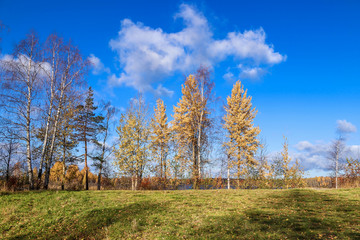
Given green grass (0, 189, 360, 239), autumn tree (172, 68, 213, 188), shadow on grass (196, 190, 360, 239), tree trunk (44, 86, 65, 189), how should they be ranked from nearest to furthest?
shadow on grass (196, 190, 360, 239) → green grass (0, 189, 360, 239) → tree trunk (44, 86, 65, 189) → autumn tree (172, 68, 213, 188)

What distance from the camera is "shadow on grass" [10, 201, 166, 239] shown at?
8.06 metres

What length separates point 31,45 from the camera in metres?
17.2

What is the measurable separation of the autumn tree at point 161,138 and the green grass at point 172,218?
1345 cm

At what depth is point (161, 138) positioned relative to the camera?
93.9 ft

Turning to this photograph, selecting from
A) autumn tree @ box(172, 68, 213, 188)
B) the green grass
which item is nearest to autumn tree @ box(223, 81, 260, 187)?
autumn tree @ box(172, 68, 213, 188)

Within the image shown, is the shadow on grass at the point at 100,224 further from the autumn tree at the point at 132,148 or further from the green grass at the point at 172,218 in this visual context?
the autumn tree at the point at 132,148

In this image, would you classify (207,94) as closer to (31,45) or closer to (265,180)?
(265,180)

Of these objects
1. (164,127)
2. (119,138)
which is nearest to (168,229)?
(119,138)

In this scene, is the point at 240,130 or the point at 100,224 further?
the point at 240,130

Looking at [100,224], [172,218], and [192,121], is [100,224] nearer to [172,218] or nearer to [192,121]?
[172,218]

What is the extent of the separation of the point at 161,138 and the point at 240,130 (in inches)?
403

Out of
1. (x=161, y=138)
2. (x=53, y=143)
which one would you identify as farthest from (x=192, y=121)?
(x=53, y=143)

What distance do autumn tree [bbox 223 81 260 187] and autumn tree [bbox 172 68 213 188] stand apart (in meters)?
3.17

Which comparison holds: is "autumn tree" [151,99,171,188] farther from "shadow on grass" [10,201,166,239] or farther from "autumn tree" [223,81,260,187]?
"shadow on grass" [10,201,166,239]
